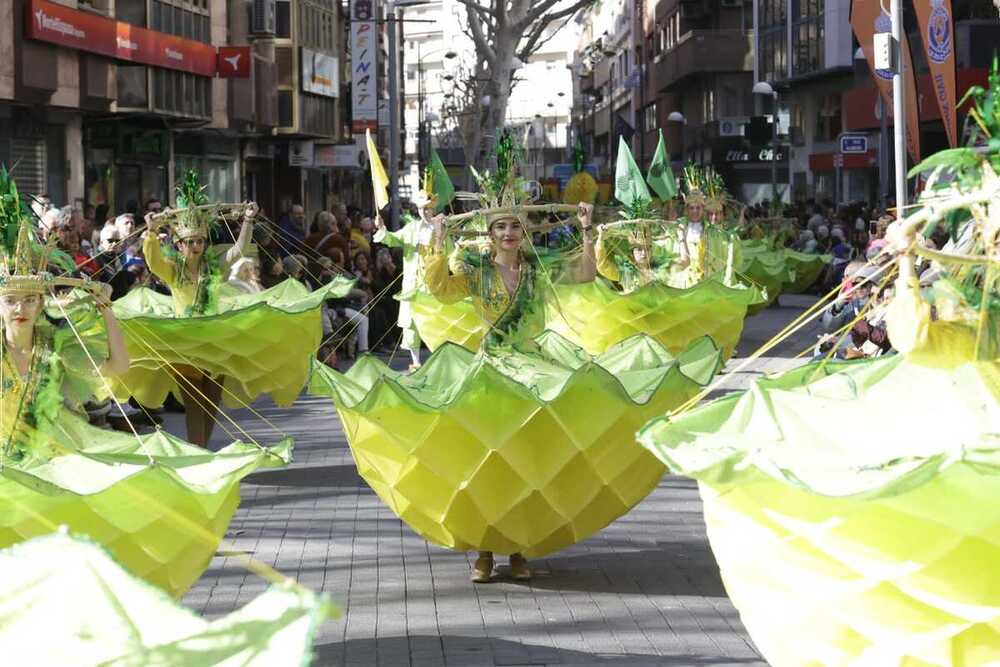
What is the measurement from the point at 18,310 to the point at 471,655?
2.18 metres

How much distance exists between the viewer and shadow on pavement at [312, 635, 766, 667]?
7.02 metres

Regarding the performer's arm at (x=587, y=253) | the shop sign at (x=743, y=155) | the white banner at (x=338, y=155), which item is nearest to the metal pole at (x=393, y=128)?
the white banner at (x=338, y=155)

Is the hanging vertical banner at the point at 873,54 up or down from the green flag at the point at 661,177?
up

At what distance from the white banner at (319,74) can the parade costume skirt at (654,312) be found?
110 ft

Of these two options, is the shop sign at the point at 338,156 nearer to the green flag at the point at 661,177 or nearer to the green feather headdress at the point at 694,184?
the green flag at the point at 661,177

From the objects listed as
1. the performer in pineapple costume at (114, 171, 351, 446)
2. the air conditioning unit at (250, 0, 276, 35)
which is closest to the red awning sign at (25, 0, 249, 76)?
the air conditioning unit at (250, 0, 276, 35)

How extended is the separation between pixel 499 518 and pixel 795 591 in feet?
9.24

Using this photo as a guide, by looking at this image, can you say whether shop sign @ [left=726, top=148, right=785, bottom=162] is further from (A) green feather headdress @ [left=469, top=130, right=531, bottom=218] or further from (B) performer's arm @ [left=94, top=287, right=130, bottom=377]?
(B) performer's arm @ [left=94, top=287, right=130, bottom=377]

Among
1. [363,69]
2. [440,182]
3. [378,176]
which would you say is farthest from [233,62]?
[440,182]

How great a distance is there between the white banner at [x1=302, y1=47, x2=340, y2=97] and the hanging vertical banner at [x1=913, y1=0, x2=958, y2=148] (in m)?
29.0

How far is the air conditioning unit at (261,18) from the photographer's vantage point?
40.5 metres

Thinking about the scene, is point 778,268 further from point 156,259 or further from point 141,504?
point 141,504

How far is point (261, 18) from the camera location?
40.6m

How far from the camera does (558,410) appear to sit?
8023 millimetres
